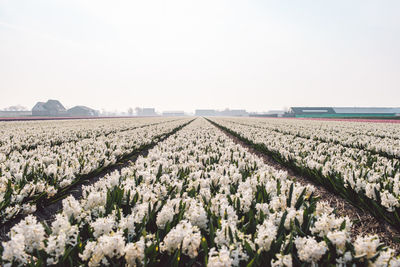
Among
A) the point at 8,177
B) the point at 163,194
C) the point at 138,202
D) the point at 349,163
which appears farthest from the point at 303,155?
the point at 8,177

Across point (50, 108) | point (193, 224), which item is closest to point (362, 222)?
point (193, 224)

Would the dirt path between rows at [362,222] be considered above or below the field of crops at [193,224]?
below

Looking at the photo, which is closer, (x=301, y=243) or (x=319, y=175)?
(x=301, y=243)

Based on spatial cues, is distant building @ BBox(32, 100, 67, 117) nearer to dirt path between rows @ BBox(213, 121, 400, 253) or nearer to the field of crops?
the field of crops

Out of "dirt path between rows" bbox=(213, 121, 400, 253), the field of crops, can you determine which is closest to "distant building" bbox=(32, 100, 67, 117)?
the field of crops

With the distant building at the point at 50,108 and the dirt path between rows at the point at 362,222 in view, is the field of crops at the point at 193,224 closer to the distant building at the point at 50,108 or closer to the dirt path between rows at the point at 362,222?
the dirt path between rows at the point at 362,222

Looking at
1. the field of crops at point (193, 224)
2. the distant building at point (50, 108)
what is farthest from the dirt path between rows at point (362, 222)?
the distant building at point (50, 108)

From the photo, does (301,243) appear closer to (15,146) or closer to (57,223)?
(57,223)

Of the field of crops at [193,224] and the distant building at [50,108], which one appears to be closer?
the field of crops at [193,224]

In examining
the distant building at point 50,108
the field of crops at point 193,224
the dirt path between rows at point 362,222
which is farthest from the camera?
the distant building at point 50,108

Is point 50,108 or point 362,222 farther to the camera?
point 50,108

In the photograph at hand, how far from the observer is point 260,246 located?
2.18m

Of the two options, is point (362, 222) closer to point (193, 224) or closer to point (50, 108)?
point (193, 224)

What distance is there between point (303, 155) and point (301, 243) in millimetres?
6075
